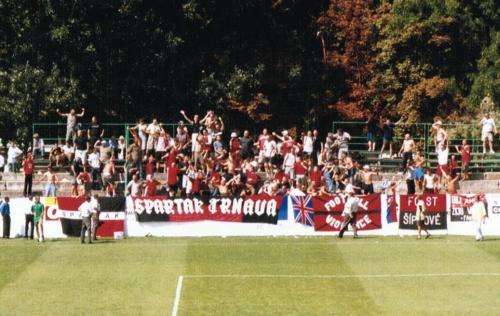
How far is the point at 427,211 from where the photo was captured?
164 ft

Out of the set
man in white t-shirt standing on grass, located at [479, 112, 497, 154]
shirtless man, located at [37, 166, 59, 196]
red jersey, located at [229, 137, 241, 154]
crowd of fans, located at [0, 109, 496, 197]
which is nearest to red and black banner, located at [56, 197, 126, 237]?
crowd of fans, located at [0, 109, 496, 197]

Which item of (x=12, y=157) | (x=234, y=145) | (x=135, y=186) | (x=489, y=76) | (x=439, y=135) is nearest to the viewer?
(x=135, y=186)

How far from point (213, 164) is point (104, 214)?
605cm

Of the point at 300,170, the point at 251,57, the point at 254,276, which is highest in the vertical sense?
the point at 251,57

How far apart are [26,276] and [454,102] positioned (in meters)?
36.0

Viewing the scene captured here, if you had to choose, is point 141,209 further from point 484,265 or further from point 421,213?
point 484,265

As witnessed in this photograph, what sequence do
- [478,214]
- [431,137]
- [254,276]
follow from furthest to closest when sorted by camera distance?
1. [431,137]
2. [478,214]
3. [254,276]

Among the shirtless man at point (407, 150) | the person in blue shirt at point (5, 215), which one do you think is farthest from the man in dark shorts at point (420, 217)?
the person in blue shirt at point (5, 215)

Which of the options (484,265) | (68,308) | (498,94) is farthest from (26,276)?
(498,94)

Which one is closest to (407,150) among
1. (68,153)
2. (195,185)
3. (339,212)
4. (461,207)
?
(461,207)

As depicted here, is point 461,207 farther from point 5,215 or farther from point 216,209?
point 5,215

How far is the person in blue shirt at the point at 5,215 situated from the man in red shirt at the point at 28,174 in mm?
4238

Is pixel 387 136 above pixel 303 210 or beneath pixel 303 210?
above

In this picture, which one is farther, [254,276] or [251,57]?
[251,57]
